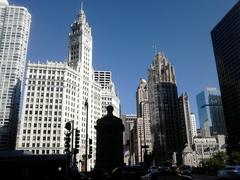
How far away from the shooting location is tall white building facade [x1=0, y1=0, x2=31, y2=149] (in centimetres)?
13812

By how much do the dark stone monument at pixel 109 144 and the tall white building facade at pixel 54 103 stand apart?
227 feet

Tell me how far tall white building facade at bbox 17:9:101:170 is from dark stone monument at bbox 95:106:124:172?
69.3 m

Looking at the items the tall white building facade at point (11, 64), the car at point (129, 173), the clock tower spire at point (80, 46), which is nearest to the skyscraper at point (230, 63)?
the clock tower spire at point (80, 46)

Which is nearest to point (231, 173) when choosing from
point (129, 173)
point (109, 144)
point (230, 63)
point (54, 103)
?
point (129, 173)

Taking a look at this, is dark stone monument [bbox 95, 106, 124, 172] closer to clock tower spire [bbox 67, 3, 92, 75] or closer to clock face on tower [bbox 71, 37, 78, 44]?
clock tower spire [bbox 67, 3, 92, 75]

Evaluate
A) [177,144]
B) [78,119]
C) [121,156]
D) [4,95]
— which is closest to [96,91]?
[78,119]

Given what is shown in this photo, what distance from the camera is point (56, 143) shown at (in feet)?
350

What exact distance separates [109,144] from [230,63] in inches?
5279

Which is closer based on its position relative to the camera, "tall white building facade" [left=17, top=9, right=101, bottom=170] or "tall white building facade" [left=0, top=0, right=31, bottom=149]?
"tall white building facade" [left=17, top=9, right=101, bottom=170]

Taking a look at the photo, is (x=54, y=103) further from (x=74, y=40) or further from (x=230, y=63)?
(x=230, y=63)

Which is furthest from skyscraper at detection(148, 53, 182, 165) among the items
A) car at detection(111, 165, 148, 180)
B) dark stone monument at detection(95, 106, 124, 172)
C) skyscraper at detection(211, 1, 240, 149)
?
car at detection(111, 165, 148, 180)

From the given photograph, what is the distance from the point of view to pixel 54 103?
111688 mm

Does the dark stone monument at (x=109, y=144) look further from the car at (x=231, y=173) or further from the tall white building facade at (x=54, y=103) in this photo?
the tall white building facade at (x=54, y=103)

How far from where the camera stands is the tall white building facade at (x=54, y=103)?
106 meters
